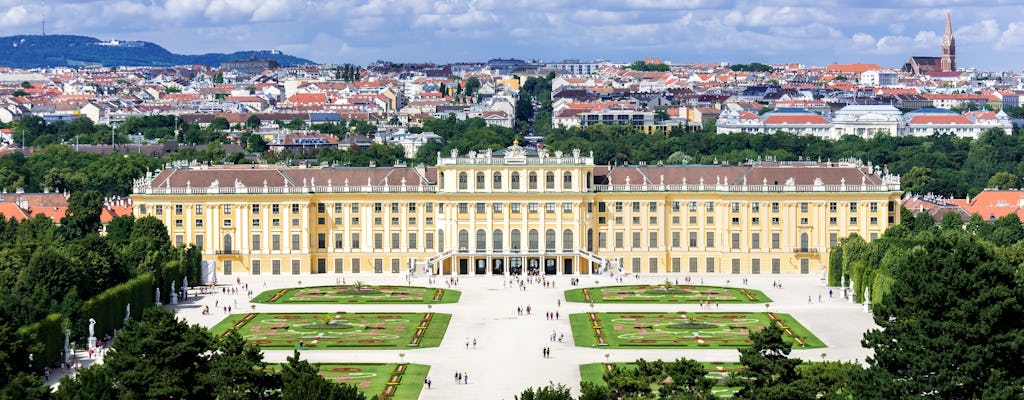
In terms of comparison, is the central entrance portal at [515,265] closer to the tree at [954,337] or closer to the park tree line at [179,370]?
the park tree line at [179,370]

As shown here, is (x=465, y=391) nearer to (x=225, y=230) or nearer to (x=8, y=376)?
(x=8, y=376)

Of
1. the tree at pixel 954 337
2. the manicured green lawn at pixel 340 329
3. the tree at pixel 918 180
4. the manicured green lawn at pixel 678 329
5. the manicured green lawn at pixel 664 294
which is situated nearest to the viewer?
the tree at pixel 954 337

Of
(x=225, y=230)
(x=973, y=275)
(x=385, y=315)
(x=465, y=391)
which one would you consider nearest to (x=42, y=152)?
(x=225, y=230)

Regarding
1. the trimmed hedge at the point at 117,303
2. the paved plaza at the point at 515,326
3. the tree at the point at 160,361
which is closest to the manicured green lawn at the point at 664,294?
the paved plaza at the point at 515,326

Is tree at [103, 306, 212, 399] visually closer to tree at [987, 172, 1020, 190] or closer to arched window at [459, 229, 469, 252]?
arched window at [459, 229, 469, 252]

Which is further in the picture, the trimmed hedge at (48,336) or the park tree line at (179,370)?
the trimmed hedge at (48,336)

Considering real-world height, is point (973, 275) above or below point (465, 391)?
above

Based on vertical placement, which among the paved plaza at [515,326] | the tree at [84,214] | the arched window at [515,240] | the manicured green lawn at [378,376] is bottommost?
the manicured green lawn at [378,376]
